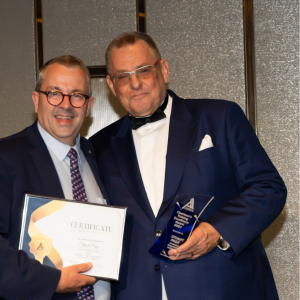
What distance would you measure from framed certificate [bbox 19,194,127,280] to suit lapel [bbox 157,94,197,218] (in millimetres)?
272

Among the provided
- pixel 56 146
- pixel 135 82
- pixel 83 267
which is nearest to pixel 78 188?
pixel 56 146

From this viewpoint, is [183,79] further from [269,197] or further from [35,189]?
[35,189]

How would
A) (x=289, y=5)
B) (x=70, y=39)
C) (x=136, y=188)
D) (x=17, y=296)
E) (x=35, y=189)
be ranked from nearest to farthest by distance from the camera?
(x=17, y=296)
(x=35, y=189)
(x=136, y=188)
(x=289, y=5)
(x=70, y=39)

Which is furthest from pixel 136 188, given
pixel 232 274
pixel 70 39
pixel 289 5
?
pixel 289 5

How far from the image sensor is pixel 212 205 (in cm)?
176

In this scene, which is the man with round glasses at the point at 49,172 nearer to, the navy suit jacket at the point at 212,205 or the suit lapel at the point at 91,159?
the suit lapel at the point at 91,159

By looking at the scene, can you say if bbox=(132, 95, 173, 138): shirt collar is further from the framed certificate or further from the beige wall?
the beige wall

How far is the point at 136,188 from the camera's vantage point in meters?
1.84

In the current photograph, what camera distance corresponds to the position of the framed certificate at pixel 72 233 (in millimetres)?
1482

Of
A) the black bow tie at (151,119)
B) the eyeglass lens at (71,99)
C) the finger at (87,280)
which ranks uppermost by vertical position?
the eyeglass lens at (71,99)

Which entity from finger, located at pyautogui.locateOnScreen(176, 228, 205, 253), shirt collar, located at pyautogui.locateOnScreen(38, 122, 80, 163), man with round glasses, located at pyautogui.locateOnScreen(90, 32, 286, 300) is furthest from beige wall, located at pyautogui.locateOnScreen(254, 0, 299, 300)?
shirt collar, located at pyautogui.locateOnScreen(38, 122, 80, 163)

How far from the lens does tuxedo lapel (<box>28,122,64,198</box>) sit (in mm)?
1658

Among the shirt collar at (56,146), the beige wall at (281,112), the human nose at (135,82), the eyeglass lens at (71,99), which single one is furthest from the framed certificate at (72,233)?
the beige wall at (281,112)

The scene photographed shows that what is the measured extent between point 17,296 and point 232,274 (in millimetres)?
938
